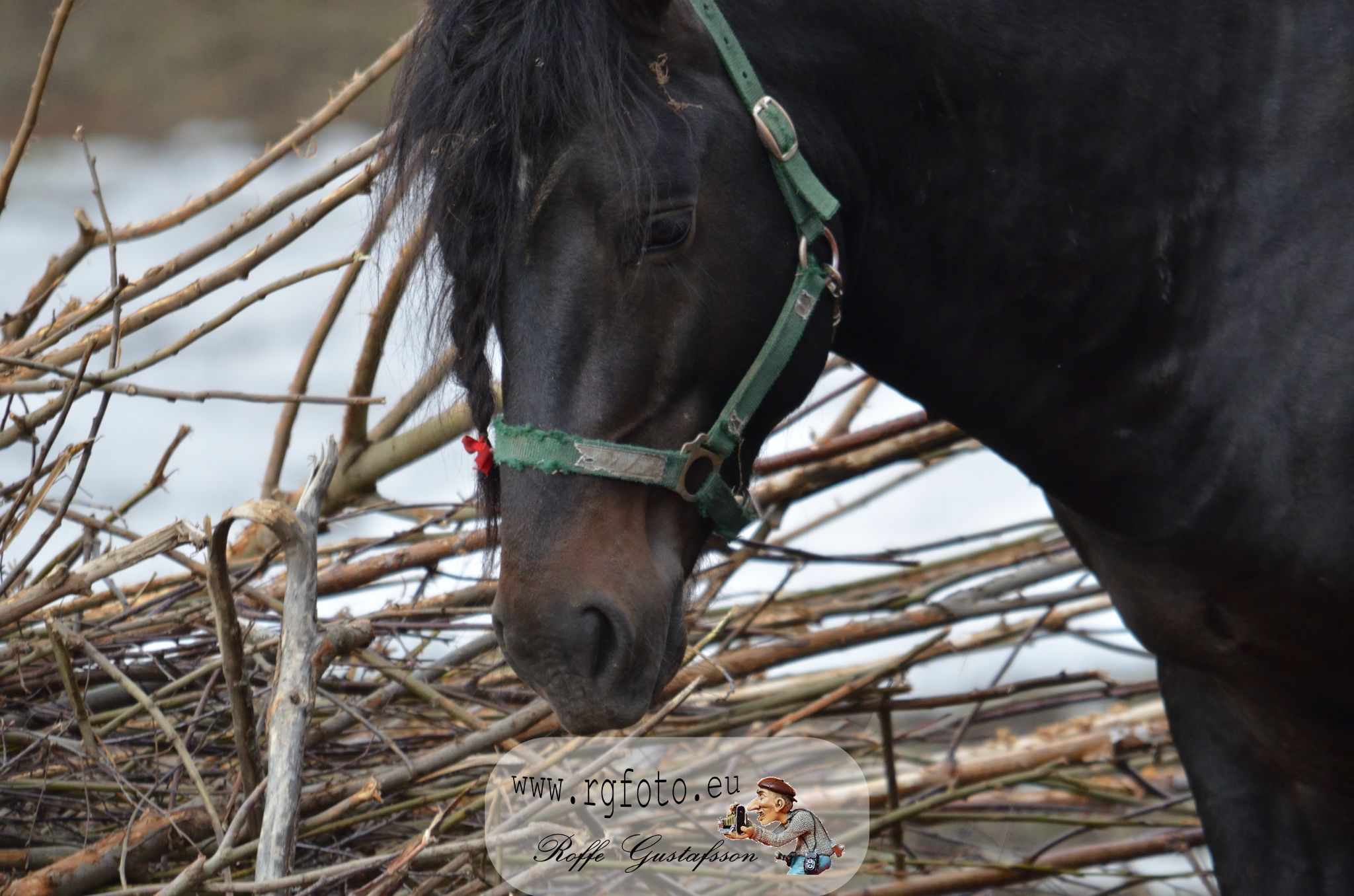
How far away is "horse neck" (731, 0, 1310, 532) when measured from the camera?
1.32 meters

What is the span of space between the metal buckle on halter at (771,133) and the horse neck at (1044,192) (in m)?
0.06

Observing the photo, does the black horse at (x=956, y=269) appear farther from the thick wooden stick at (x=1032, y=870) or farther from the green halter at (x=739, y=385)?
the thick wooden stick at (x=1032, y=870)

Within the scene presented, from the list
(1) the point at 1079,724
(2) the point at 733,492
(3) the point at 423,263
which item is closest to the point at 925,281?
(2) the point at 733,492

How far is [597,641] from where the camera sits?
3.76 feet

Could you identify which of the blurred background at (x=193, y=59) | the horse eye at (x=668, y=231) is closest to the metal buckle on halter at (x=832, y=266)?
the horse eye at (x=668, y=231)

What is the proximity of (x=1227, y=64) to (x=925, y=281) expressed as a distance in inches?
15.9

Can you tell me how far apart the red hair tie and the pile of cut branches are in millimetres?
197

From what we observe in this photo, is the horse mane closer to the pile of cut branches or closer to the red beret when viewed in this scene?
the pile of cut branches

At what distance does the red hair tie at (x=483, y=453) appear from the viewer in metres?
1.28

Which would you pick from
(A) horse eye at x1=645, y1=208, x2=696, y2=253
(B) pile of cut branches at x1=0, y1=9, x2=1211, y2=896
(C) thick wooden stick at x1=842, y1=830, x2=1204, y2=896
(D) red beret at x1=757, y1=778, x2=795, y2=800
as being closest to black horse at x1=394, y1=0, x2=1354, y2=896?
(A) horse eye at x1=645, y1=208, x2=696, y2=253

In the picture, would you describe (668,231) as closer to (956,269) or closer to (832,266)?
(832,266)

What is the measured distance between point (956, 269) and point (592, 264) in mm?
442

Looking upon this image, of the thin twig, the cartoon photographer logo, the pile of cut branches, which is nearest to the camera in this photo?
the pile of cut branches

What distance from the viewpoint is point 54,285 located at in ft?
6.85
